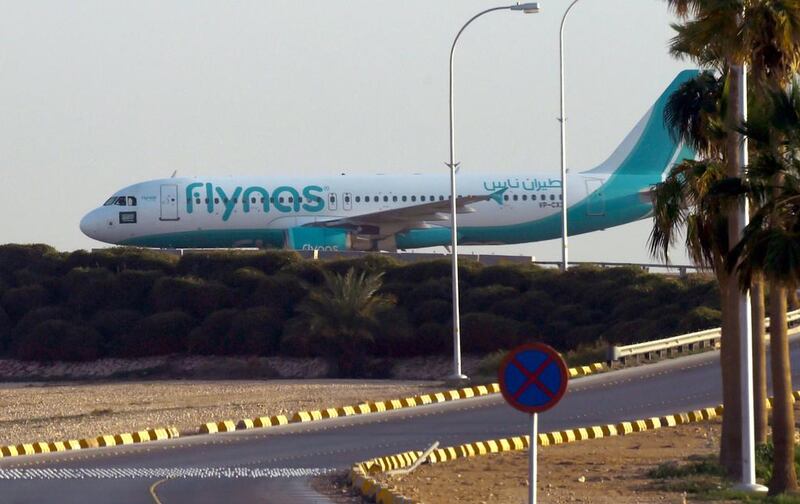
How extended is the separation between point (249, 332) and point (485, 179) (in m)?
10.5

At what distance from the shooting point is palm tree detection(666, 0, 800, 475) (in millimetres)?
17078

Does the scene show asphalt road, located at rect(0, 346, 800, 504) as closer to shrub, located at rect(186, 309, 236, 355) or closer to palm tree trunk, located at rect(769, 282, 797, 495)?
palm tree trunk, located at rect(769, 282, 797, 495)

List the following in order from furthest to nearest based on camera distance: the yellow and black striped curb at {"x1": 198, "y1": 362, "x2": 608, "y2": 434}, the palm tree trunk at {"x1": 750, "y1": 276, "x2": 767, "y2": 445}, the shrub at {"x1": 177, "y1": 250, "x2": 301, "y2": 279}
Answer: the shrub at {"x1": 177, "y1": 250, "x2": 301, "y2": 279}, the yellow and black striped curb at {"x1": 198, "y1": 362, "x2": 608, "y2": 434}, the palm tree trunk at {"x1": 750, "y1": 276, "x2": 767, "y2": 445}

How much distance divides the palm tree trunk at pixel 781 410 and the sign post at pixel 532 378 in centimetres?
573

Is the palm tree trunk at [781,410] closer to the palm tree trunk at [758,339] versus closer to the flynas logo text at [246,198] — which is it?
the palm tree trunk at [758,339]

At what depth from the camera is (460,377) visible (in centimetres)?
3391

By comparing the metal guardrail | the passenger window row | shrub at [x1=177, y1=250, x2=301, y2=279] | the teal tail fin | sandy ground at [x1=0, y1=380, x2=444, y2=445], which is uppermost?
the teal tail fin

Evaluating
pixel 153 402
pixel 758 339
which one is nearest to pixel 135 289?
pixel 153 402

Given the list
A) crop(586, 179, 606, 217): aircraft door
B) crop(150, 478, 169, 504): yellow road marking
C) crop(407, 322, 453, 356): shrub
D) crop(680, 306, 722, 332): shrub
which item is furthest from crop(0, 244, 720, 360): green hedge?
crop(150, 478, 169, 504): yellow road marking

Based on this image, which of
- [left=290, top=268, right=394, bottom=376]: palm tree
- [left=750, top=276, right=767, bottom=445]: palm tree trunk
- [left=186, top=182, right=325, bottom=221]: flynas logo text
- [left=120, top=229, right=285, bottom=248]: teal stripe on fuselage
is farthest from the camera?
[left=120, top=229, right=285, bottom=248]: teal stripe on fuselage

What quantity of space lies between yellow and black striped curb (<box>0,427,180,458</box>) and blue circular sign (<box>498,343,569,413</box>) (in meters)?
13.2

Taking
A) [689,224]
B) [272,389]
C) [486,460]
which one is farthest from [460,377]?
[689,224]

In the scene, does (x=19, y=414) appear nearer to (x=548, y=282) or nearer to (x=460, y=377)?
(x=460, y=377)

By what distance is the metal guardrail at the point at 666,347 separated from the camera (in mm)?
33781
